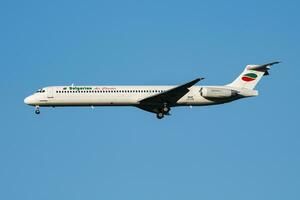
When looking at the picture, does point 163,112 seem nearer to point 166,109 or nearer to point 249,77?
point 166,109

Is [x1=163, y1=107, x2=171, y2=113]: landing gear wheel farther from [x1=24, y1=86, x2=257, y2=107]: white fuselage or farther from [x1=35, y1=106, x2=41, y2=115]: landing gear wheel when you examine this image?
[x1=35, y1=106, x2=41, y2=115]: landing gear wheel

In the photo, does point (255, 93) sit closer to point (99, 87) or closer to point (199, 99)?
point (199, 99)

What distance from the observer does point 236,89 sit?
52031 millimetres

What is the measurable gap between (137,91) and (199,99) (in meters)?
5.32

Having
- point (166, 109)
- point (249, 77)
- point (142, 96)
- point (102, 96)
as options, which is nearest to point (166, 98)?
point (166, 109)

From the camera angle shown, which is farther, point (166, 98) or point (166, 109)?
point (166, 109)

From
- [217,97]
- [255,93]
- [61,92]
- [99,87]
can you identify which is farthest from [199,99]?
[61,92]

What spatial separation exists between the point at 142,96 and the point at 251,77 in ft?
33.8

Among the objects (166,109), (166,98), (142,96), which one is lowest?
(166,109)

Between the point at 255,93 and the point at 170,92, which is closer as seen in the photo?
the point at 170,92

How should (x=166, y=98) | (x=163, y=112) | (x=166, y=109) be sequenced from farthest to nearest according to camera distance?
(x=163, y=112)
(x=166, y=109)
(x=166, y=98)

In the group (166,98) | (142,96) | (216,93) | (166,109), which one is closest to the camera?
(166,98)

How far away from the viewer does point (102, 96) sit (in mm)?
49156

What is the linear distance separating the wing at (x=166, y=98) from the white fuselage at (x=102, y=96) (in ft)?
1.81
